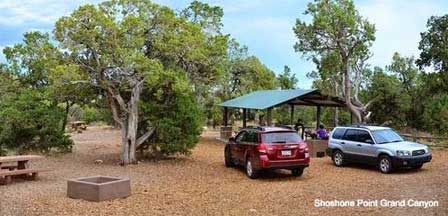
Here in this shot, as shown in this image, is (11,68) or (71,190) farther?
(11,68)

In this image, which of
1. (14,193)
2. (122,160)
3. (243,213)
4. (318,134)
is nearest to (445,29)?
(318,134)

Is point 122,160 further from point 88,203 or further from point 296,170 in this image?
point 88,203

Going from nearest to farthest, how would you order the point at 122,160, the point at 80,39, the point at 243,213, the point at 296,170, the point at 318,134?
the point at 243,213, the point at 296,170, the point at 80,39, the point at 122,160, the point at 318,134

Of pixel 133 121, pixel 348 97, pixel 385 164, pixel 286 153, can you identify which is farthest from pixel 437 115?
pixel 133 121

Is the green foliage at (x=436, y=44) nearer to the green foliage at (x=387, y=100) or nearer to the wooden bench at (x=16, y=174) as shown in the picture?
the green foliage at (x=387, y=100)

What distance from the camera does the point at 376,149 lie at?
1584cm

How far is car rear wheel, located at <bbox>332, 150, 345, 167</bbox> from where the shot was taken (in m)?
17.4

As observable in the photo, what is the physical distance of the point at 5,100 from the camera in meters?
22.5

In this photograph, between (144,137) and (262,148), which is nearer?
(262,148)

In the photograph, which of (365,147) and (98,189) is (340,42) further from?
(98,189)

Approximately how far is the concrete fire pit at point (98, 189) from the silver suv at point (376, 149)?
819 centimetres

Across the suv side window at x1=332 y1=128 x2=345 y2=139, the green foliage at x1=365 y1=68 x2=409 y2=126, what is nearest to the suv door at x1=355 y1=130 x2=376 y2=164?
the suv side window at x1=332 y1=128 x2=345 y2=139

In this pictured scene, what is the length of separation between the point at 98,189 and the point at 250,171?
5393 mm

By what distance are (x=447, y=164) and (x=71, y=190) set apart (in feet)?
41.4
